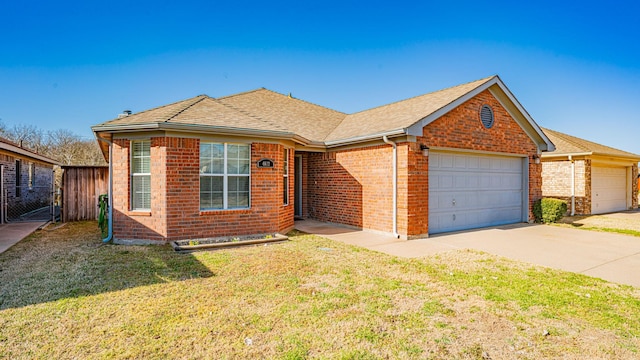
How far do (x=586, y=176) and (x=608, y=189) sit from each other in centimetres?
330

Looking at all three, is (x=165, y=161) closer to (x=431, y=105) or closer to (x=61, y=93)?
(x=431, y=105)

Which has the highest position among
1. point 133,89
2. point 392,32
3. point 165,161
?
point 392,32

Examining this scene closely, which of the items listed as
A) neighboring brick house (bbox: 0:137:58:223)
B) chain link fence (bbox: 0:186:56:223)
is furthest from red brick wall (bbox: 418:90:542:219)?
chain link fence (bbox: 0:186:56:223)

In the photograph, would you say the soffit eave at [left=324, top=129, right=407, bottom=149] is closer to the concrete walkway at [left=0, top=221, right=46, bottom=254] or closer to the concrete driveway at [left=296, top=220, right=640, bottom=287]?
the concrete driveway at [left=296, top=220, right=640, bottom=287]

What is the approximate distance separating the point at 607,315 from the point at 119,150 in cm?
1028

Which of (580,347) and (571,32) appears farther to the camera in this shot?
(571,32)

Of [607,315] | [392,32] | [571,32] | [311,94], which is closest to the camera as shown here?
[607,315]

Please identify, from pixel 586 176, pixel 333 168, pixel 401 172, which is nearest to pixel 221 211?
pixel 333 168

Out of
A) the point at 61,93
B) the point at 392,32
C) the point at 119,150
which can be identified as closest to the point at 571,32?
the point at 392,32

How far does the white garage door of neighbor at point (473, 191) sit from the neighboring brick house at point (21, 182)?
14758 mm

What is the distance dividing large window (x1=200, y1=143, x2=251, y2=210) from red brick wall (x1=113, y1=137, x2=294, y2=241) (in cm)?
16

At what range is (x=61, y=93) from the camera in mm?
23859

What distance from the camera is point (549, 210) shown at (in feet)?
39.7

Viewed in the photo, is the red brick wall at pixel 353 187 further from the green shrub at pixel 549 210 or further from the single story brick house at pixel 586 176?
the single story brick house at pixel 586 176
